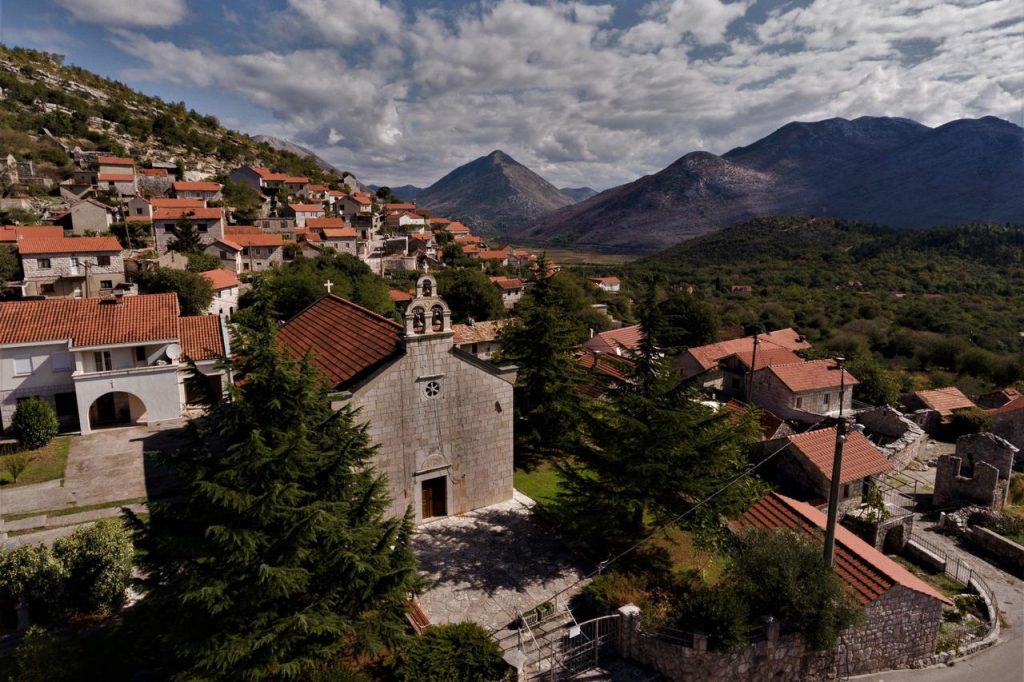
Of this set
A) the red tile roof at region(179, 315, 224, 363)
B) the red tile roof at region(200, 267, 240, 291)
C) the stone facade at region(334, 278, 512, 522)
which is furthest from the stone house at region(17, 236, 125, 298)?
the stone facade at region(334, 278, 512, 522)

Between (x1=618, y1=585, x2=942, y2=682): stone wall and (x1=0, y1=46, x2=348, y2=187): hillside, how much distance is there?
80487mm

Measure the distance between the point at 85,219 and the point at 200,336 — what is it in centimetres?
3641

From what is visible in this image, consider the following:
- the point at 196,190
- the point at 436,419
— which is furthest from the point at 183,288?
the point at 196,190

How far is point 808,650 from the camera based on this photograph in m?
12.7

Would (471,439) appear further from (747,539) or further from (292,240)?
(292,240)

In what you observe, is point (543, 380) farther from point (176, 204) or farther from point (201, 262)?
point (176, 204)

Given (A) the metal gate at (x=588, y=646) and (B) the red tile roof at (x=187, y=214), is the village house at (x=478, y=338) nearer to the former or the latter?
(A) the metal gate at (x=588, y=646)

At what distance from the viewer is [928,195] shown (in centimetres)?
18538

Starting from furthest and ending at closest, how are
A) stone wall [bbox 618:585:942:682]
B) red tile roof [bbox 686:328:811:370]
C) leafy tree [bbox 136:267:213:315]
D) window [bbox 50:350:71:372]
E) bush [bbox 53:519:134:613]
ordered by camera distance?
leafy tree [bbox 136:267:213:315], red tile roof [bbox 686:328:811:370], window [bbox 50:350:71:372], bush [bbox 53:519:134:613], stone wall [bbox 618:585:942:682]

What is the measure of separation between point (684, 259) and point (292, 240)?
107 m

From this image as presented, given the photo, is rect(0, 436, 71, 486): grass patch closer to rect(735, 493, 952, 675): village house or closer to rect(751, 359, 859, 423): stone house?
rect(735, 493, 952, 675): village house

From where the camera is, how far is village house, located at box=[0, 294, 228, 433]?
78.0 feet

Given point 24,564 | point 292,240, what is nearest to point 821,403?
point 24,564

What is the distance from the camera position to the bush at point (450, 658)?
10.6 meters
